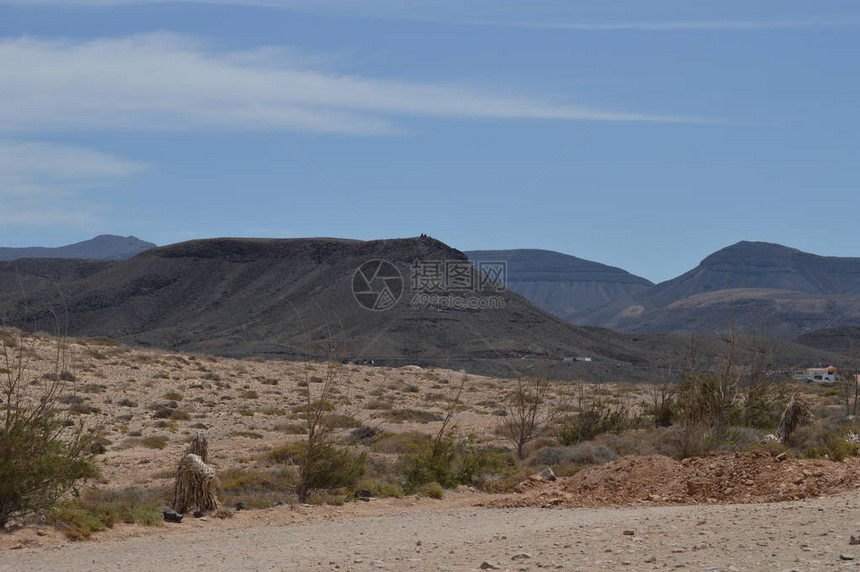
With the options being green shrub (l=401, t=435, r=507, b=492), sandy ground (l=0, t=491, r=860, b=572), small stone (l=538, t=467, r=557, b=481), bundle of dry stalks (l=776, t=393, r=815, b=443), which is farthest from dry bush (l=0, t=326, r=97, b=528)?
bundle of dry stalks (l=776, t=393, r=815, b=443)

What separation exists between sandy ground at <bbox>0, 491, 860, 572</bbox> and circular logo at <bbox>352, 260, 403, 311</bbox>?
260ft

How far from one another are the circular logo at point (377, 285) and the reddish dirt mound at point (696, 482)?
2998 inches

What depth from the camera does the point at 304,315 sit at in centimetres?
8931

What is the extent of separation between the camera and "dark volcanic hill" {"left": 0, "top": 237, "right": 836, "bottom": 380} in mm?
80188

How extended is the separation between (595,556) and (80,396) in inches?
1020

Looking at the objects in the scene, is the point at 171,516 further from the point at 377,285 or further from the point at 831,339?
the point at 831,339

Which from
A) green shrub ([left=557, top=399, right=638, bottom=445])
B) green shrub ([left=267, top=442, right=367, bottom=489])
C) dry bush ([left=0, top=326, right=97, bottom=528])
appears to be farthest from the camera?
green shrub ([left=557, top=399, right=638, bottom=445])

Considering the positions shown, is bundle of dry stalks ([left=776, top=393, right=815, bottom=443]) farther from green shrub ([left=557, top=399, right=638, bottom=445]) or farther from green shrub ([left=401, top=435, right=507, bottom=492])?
green shrub ([left=401, top=435, right=507, bottom=492])

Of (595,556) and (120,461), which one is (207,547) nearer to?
(595,556)

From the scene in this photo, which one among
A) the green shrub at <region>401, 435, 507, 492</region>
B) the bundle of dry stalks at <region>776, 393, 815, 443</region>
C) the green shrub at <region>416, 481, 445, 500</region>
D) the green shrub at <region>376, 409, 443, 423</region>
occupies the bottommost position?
the green shrub at <region>376, 409, 443, 423</region>

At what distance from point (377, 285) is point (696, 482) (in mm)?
83788

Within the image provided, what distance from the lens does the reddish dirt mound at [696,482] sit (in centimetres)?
1352

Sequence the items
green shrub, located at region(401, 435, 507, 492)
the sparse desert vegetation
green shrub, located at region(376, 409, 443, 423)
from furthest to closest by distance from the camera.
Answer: green shrub, located at region(376, 409, 443, 423), green shrub, located at region(401, 435, 507, 492), the sparse desert vegetation

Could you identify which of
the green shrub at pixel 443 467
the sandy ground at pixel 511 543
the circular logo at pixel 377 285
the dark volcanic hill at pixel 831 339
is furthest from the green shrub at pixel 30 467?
the dark volcanic hill at pixel 831 339
